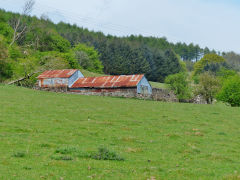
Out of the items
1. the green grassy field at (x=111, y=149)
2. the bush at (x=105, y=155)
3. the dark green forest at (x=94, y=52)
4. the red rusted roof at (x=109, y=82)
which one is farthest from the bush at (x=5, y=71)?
the bush at (x=105, y=155)

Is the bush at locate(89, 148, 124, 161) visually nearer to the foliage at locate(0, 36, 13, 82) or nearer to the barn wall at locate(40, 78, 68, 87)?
the foliage at locate(0, 36, 13, 82)

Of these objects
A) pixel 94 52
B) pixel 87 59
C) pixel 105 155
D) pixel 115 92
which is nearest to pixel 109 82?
pixel 115 92

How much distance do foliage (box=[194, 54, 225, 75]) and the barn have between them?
7451 cm

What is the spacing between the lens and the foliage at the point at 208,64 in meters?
129

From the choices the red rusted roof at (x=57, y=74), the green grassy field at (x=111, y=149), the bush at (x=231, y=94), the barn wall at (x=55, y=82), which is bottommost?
the green grassy field at (x=111, y=149)

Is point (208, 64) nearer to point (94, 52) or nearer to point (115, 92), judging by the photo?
point (94, 52)

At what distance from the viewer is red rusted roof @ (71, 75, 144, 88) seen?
59.7 m

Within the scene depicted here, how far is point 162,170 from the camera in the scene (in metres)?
9.56

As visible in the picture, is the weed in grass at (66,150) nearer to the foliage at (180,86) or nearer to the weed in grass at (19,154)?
the weed in grass at (19,154)

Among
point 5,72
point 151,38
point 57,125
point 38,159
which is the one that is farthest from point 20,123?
point 151,38

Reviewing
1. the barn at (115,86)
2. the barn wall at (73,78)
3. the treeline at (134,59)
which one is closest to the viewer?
the barn at (115,86)

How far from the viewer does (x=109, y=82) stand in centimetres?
6228

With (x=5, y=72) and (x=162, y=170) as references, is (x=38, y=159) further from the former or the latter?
(x=5, y=72)

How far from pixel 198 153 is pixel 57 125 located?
32.2 feet
